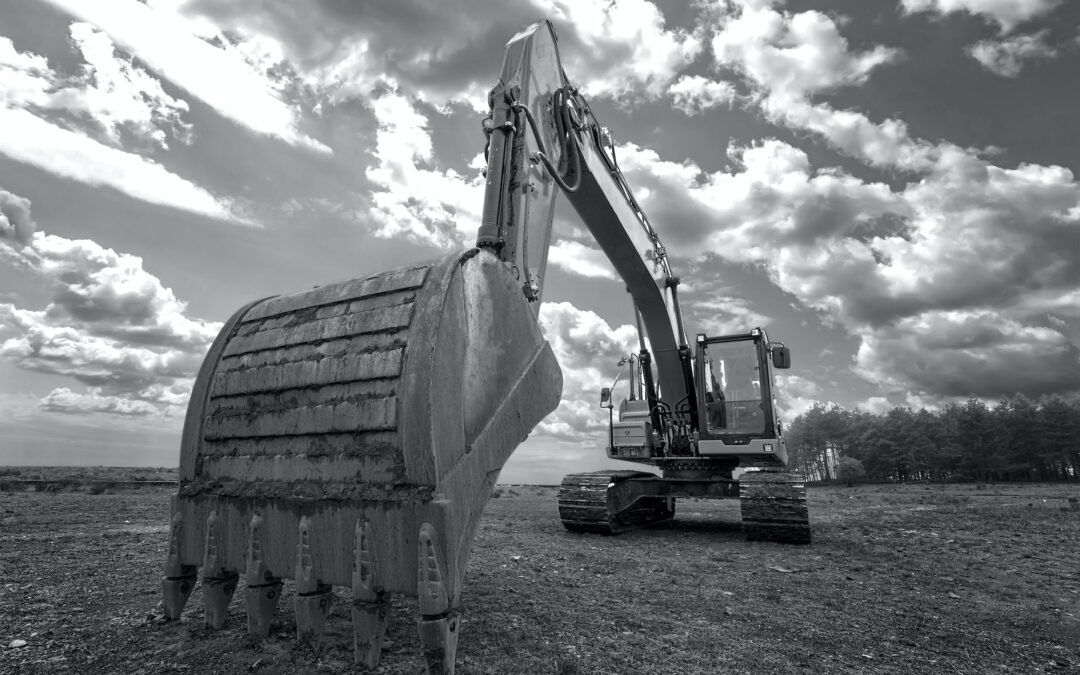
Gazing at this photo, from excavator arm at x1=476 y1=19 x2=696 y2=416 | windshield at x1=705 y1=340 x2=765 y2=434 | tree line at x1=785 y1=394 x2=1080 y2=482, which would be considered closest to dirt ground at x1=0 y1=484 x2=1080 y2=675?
windshield at x1=705 y1=340 x2=765 y2=434

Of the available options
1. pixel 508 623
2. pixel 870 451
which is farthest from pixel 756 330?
pixel 870 451

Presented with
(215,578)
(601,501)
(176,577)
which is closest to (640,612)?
(215,578)

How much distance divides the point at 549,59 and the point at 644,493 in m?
5.74

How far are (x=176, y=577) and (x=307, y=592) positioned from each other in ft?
3.44

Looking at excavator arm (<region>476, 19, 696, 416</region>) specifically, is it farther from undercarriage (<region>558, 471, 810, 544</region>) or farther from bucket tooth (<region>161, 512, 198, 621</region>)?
bucket tooth (<region>161, 512, 198, 621</region>)

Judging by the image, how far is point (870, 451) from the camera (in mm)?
56219

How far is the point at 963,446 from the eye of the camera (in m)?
53.8

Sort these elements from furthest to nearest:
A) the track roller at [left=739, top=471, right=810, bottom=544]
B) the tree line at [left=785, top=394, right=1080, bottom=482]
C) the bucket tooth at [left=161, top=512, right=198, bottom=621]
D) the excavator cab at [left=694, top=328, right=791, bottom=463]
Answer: the tree line at [left=785, top=394, right=1080, bottom=482], the excavator cab at [left=694, top=328, right=791, bottom=463], the track roller at [left=739, top=471, right=810, bottom=544], the bucket tooth at [left=161, top=512, right=198, bottom=621]

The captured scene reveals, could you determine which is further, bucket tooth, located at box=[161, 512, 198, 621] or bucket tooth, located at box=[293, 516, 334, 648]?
bucket tooth, located at box=[161, 512, 198, 621]

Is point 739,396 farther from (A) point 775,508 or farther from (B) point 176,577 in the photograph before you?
(B) point 176,577

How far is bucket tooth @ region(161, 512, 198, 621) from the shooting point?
114 inches

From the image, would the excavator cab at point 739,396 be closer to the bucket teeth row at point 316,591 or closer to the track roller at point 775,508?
the track roller at point 775,508

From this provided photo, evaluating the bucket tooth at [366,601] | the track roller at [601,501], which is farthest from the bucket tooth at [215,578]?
the track roller at [601,501]

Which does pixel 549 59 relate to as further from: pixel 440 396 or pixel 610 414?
pixel 610 414
